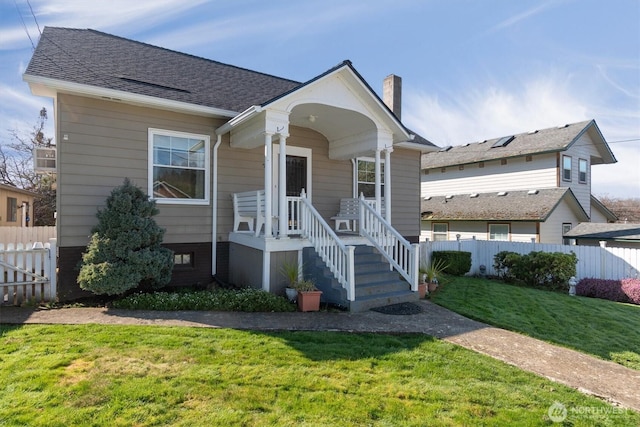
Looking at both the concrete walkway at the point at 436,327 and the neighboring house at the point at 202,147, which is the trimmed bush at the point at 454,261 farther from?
the concrete walkway at the point at 436,327

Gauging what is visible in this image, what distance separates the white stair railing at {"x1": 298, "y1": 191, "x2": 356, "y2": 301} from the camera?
6336 mm

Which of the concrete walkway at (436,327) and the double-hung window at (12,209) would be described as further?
the double-hung window at (12,209)

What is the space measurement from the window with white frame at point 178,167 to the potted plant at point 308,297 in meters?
3.26

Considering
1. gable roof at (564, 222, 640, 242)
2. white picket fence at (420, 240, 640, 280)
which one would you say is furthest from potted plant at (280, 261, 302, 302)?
gable roof at (564, 222, 640, 242)

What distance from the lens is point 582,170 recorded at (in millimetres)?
18359

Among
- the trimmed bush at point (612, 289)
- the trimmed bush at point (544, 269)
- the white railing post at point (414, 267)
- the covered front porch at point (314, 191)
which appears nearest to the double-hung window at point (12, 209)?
the covered front porch at point (314, 191)

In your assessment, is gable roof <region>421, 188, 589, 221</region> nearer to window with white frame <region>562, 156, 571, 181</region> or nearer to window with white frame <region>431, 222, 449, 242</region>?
window with white frame <region>431, 222, 449, 242</region>

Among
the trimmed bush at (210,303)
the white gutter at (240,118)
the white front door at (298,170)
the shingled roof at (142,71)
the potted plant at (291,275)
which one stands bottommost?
the trimmed bush at (210,303)

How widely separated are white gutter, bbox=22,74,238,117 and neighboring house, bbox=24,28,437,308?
0.08ft

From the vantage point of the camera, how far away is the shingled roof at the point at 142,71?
6836 mm

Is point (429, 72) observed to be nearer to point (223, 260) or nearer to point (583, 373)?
point (223, 260)

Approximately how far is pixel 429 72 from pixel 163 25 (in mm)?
9700

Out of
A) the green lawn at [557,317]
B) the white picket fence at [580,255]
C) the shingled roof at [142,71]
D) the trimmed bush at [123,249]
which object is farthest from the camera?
the white picket fence at [580,255]

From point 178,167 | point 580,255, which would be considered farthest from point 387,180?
point 580,255
